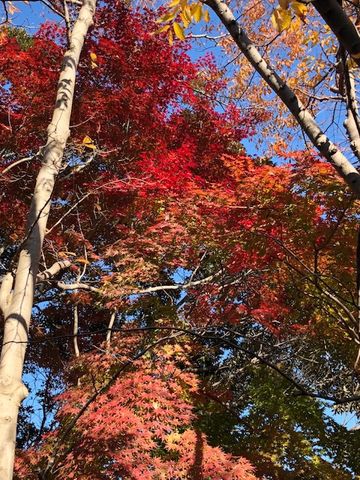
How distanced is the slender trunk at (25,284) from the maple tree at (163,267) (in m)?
0.30

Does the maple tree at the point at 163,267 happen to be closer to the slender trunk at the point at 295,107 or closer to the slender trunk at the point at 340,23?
the slender trunk at the point at 295,107

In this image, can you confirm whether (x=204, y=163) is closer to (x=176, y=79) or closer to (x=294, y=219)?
(x=176, y=79)

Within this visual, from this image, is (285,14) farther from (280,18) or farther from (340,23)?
(340,23)

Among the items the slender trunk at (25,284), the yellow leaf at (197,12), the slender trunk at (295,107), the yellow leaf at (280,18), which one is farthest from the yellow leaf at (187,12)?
the slender trunk at (25,284)

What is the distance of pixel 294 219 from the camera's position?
211 inches

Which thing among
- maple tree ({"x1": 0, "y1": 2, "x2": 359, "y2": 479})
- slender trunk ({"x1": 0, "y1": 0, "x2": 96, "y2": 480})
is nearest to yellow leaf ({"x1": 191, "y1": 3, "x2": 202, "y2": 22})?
slender trunk ({"x1": 0, "y1": 0, "x2": 96, "y2": 480})

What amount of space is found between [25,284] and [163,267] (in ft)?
12.7

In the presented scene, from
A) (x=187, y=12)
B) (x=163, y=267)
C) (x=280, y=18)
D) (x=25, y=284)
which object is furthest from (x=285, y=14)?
(x=163, y=267)

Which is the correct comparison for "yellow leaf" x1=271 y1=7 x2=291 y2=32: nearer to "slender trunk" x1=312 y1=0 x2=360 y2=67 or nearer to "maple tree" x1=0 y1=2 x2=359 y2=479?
"slender trunk" x1=312 y1=0 x2=360 y2=67

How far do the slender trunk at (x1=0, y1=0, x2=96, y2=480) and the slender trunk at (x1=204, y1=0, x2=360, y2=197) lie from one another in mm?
2119

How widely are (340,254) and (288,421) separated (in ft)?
10.6

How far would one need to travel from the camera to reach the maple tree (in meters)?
5.44

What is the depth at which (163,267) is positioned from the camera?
7898mm

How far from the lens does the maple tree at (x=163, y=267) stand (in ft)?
17.8
